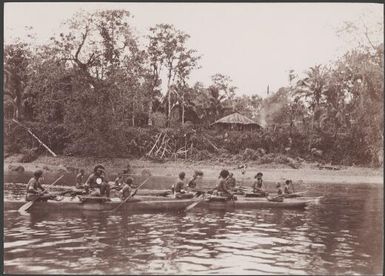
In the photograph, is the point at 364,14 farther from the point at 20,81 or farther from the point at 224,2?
the point at 20,81

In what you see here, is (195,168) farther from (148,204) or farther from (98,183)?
(98,183)

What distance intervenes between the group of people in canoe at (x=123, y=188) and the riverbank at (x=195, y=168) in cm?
52

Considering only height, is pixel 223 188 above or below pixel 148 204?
above

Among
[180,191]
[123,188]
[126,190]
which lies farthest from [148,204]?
[180,191]

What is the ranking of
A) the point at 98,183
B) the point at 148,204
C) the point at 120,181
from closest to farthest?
the point at 98,183 < the point at 148,204 < the point at 120,181

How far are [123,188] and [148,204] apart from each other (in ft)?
2.75

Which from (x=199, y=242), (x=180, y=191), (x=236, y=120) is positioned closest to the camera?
(x=199, y=242)

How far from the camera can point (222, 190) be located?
48.8ft

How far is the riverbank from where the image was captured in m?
15.5

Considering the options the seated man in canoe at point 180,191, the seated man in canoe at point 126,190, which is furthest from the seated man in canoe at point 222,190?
the seated man in canoe at point 126,190

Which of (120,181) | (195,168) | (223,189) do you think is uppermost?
(195,168)

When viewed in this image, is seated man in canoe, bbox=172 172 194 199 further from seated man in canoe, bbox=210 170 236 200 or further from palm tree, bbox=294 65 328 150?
palm tree, bbox=294 65 328 150

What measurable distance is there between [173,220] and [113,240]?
2.69 metres

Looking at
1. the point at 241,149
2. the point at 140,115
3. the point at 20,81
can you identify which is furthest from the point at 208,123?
the point at 20,81
